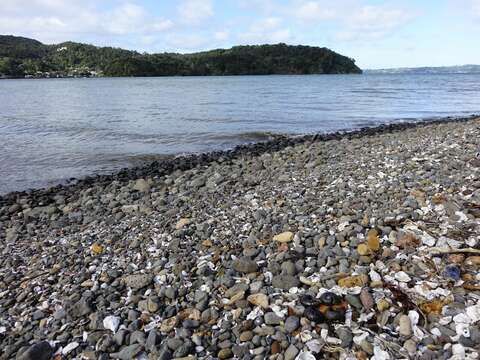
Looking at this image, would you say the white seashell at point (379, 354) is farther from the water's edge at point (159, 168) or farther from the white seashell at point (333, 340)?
the water's edge at point (159, 168)

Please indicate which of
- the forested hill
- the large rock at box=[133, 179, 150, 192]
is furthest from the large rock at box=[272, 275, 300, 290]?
the forested hill

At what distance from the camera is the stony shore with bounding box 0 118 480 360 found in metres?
4.21

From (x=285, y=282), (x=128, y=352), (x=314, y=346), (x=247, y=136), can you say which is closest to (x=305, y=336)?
(x=314, y=346)

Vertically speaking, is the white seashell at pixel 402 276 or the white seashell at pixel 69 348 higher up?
the white seashell at pixel 402 276

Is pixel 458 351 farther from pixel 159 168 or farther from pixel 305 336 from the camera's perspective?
pixel 159 168

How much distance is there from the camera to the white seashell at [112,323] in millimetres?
4663

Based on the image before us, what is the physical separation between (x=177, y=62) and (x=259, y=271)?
166529 millimetres

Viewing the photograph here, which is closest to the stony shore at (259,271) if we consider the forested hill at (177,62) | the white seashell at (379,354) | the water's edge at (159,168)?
the white seashell at (379,354)

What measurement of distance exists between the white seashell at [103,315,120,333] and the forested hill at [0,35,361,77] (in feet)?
535

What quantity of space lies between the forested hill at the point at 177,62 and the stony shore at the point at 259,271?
160 metres

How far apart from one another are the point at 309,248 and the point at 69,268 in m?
3.75

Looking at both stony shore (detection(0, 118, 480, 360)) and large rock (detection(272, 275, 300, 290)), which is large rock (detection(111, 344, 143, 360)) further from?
large rock (detection(272, 275, 300, 290))

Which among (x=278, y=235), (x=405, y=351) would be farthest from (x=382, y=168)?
(x=405, y=351)

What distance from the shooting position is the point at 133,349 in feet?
14.0
